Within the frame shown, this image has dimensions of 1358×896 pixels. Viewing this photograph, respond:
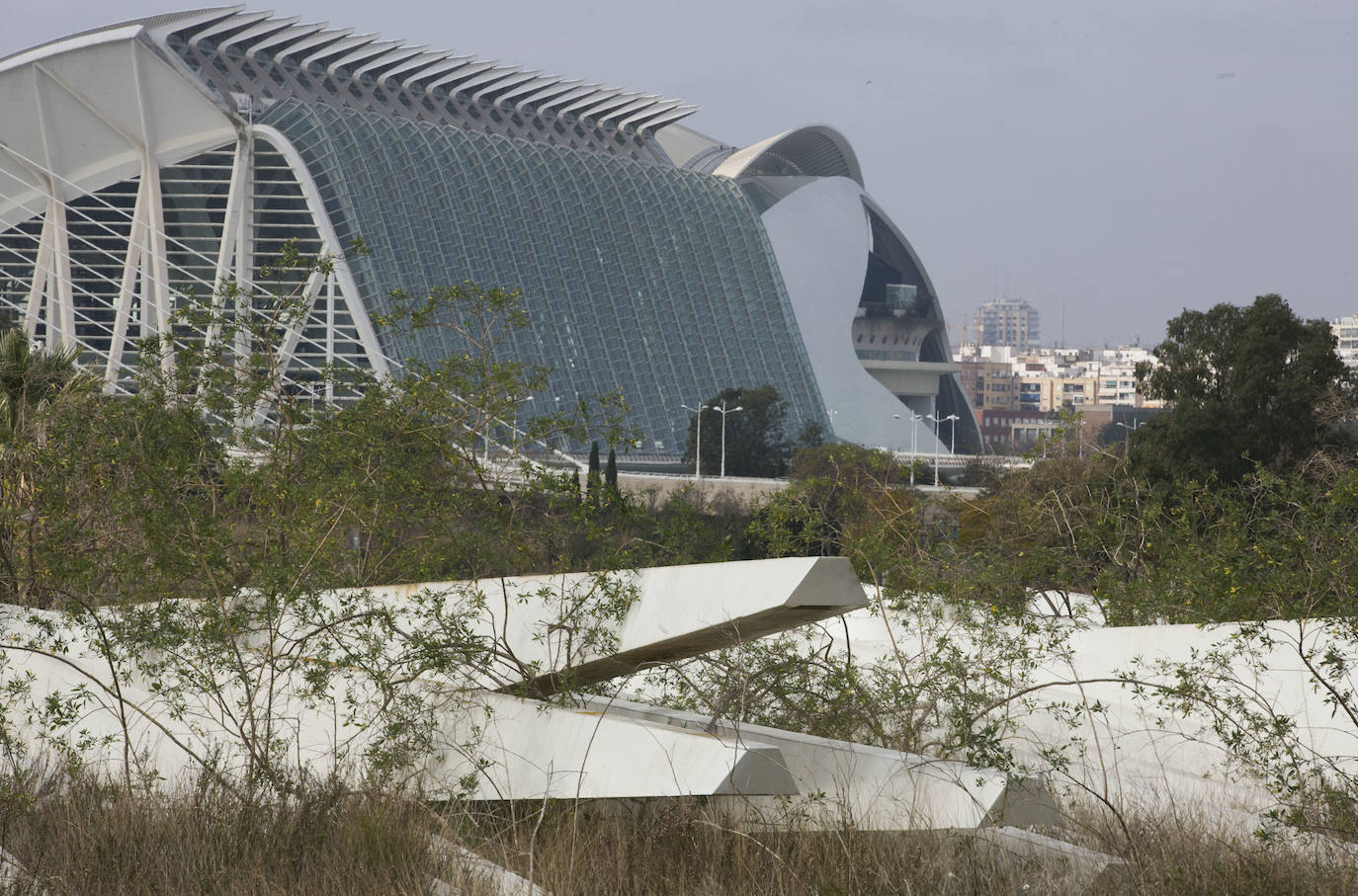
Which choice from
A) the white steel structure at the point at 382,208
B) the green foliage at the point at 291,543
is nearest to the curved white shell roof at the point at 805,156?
the white steel structure at the point at 382,208

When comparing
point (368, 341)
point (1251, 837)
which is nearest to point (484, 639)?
point (1251, 837)

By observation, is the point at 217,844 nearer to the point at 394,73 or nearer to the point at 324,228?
the point at 324,228

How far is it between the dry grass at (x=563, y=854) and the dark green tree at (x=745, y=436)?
43322 mm

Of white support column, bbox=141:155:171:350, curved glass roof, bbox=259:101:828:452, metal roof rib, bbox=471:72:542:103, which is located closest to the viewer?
white support column, bbox=141:155:171:350

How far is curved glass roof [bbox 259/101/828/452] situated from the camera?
153 feet

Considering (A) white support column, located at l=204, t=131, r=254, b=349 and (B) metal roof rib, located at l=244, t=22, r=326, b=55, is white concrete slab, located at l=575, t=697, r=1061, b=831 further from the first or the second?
(B) metal roof rib, located at l=244, t=22, r=326, b=55

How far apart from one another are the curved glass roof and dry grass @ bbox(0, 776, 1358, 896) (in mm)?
38118

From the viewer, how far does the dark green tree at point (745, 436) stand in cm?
4950

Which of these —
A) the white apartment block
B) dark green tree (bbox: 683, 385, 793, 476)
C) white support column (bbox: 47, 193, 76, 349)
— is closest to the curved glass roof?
dark green tree (bbox: 683, 385, 793, 476)

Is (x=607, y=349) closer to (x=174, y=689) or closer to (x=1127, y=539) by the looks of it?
(x=1127, y=539)

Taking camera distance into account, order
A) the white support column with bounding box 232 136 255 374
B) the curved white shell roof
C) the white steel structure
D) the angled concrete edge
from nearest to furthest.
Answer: the angled concrete edge
the white steel structure
the white support column with bounding box 232 136 255 374
the curved white shell roof

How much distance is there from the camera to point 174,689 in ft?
18.9

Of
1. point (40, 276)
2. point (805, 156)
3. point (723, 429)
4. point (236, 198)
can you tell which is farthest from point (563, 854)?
point (805, 156)

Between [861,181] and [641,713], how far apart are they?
78203 mm
